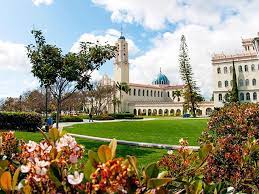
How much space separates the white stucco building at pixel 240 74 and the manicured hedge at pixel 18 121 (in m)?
53.9

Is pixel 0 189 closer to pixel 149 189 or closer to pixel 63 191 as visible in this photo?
pixel 63 191

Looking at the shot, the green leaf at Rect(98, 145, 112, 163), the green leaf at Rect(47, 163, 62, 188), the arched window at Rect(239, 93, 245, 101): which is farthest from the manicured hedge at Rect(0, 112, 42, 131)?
the arched window at Rect(239, 93, 245, 101)

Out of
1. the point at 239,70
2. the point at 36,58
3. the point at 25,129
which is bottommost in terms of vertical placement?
the point at 25,129

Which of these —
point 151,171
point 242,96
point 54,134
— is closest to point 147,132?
point 54,134

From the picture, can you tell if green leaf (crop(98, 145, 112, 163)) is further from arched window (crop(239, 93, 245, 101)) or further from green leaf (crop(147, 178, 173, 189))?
arched window (crop(239, 93, 245, 101))

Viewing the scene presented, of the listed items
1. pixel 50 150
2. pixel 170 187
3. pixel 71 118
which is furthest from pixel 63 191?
pixel 71 118

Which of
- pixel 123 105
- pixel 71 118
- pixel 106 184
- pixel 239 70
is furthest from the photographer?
pixel 123 105

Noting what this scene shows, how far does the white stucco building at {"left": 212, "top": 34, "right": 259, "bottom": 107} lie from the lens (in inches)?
2899

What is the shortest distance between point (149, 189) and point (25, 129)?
85.7 feet

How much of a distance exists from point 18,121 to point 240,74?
5904 cm

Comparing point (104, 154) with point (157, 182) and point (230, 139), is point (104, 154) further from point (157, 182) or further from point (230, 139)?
point (230, 139)

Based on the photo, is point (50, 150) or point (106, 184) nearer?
point (106, 184)

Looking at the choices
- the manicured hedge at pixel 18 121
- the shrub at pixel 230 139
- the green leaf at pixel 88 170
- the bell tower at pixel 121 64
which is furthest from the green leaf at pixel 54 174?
the bell tower at pixel 121 64

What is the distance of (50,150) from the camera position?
1.56 meters
